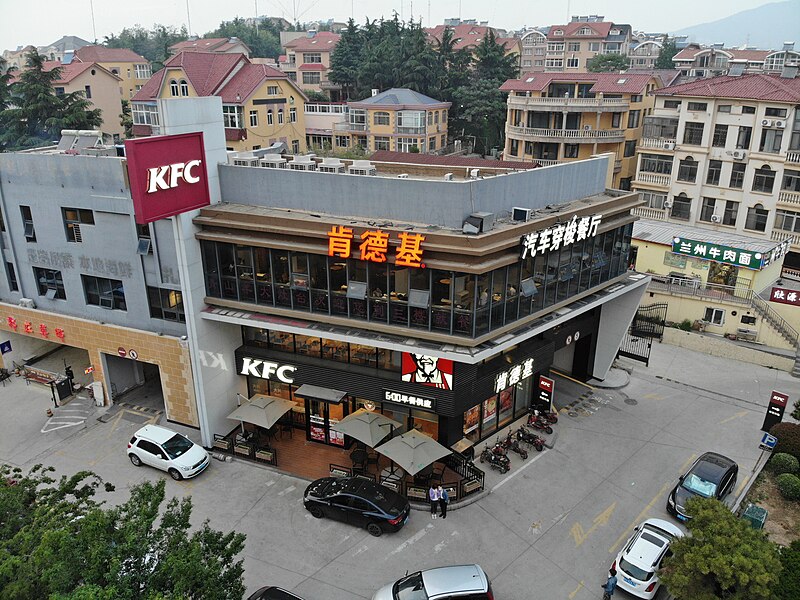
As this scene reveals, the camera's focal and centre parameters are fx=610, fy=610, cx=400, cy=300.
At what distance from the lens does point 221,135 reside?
79.7 feet

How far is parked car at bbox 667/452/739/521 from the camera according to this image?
2203cm

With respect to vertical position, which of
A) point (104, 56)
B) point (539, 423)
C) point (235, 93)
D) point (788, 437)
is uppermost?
point (104, 56)

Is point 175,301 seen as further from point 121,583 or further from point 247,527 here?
point 121,583

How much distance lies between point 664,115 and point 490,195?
122 feet

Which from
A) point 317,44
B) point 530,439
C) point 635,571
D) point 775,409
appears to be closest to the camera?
point 635,571

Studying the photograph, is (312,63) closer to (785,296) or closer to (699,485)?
(785,296)

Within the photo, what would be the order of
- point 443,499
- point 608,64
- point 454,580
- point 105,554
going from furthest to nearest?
point 608,64
point 443,499
point 454,580
point 105,554

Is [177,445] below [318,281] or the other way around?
below

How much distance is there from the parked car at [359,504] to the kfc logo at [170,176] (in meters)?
12.2

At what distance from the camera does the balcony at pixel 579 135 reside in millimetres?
57438

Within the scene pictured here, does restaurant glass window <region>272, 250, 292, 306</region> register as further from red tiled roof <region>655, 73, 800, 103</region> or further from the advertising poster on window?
red tiled roof <region>655, 73, 800, 103</region>

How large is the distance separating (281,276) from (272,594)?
11231 mm

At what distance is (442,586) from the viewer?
17.4 metres

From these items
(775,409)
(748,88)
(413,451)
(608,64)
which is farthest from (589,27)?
(413,451)
